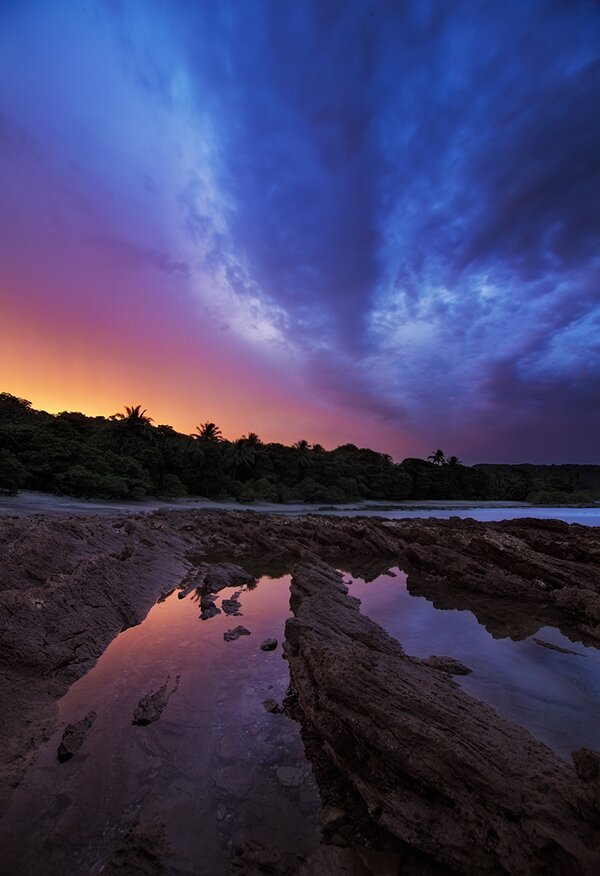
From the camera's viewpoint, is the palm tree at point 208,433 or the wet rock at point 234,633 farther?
the palm tree at point 208,433

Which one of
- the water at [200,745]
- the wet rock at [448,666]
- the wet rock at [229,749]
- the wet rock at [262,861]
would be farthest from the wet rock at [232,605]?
the wet rock at [262,861]

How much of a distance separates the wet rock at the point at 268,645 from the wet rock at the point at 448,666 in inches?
135

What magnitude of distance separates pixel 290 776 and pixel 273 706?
169 centimetres

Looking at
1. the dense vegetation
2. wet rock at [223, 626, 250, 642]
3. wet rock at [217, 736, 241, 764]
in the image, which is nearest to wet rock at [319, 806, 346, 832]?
wet rock at [217, 736, 241, 764]

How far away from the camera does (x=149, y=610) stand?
11617 mm

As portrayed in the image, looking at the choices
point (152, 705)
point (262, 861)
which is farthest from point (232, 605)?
point (262, 861)

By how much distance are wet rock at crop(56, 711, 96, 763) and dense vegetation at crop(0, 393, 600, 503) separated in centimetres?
3397

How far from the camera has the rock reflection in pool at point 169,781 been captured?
388 cm

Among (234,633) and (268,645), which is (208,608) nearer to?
(234,633)

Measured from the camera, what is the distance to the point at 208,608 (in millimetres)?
11898

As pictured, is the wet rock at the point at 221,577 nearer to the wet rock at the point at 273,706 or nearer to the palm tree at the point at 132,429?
the wet rock at the point at 273,706

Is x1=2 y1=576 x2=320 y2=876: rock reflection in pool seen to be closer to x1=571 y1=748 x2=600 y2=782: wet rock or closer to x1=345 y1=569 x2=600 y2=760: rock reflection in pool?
x1=571 y1=748 x2=600 y2=782: wet rock

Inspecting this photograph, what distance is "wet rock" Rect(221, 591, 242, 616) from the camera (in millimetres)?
11977

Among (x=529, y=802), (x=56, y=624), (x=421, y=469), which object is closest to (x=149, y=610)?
(x=56, y=624)
